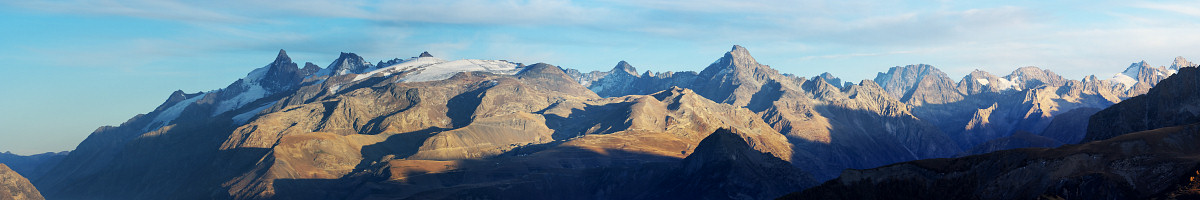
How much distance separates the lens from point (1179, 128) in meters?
182

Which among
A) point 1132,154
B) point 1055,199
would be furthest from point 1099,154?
point 1055,199

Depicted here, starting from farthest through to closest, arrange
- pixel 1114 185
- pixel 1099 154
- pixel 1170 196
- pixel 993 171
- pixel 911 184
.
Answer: pixel 911 184, pixel 993 171, pixel 1099 154, pixel 1114 185, pixel 1170 196

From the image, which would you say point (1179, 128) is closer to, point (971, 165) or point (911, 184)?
point (971, 165)

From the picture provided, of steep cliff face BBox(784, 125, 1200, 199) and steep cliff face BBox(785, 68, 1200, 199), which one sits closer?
steep cliff face BBox(785, 68, 1200, 199)

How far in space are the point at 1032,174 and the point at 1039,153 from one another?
677 centimetres

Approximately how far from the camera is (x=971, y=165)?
638 ft

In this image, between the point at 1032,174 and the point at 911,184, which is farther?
the point at 911,184

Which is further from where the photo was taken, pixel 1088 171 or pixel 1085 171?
pixel 1085 171

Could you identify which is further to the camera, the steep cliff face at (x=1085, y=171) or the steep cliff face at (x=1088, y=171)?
the steep cliff face at (x=1085, y=171)

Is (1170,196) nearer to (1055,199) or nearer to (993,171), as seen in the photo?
(1055,199)

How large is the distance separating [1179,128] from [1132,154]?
843 inches

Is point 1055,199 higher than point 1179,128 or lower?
lower

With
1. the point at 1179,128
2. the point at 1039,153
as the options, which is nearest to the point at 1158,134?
the point at 1179,128

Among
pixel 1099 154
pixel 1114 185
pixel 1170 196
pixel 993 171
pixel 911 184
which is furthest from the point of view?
pixel 911 184
